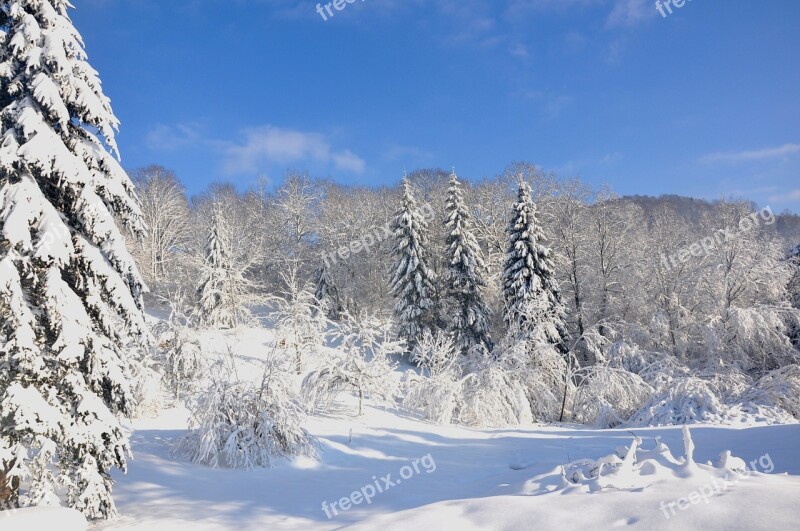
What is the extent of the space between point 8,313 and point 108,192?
1990mm

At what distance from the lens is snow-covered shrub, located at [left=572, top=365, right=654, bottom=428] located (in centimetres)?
1680

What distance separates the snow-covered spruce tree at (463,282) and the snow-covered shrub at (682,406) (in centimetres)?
1116

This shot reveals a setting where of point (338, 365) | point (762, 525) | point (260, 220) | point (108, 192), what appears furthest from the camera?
point (260, 220)

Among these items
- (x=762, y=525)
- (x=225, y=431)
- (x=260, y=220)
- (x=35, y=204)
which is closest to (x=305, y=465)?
(x=225, y=431)

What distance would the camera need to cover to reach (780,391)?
15.1 metres

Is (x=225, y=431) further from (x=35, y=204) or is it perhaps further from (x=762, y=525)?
(x=762, y=525)

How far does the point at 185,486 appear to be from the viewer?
7754mm

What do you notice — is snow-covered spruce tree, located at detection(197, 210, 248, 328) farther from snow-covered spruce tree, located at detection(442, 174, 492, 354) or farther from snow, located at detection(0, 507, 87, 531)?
snow, located at detection(0, 507, 87, 531)

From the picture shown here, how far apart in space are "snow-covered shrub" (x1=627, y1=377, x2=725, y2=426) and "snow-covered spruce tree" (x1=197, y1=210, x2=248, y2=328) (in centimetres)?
2121

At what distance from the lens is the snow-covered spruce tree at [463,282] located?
2670 cm

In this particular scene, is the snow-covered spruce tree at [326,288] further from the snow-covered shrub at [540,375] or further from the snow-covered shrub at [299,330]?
the snow-covered shrub at [540,375]

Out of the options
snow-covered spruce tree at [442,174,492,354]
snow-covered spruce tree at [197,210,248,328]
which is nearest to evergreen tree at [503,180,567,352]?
snow-covered spruce tree at [442,174,492,354]

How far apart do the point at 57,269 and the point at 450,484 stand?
6.79m

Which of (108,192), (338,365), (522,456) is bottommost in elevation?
(522,456)
